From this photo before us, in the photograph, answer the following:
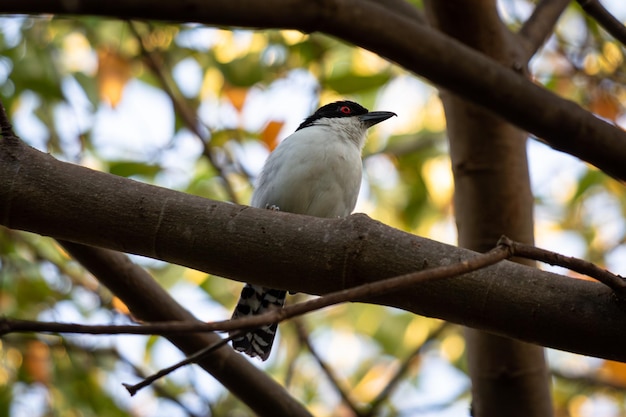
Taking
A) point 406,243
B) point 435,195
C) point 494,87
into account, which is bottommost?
point 406,243

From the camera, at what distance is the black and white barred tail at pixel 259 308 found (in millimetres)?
4414

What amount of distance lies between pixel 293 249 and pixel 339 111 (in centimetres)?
324

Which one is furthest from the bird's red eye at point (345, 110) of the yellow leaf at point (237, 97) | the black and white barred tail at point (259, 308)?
the black and white barred tail at point (259, 308)

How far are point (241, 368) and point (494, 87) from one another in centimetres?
164

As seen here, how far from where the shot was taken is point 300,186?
4621 mm

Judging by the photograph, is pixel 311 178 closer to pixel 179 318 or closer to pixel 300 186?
pixel 300 186

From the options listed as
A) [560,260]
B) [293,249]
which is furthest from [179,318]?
[560,260]

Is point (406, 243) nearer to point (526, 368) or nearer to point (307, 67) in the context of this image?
point (526, 368)

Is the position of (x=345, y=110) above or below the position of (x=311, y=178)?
above

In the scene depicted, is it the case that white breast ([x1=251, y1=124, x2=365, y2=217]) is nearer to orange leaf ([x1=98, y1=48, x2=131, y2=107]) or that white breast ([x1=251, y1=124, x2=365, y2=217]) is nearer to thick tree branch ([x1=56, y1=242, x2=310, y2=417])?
thick tree branch ([x1=56, y1=242, x2=310, y2=417])

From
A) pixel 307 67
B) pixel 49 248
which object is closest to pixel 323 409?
pixel 49 248

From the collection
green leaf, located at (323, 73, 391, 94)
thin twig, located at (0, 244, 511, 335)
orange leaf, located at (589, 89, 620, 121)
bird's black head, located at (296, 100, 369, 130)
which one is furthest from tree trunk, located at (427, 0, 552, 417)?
orange leaf, located at (589, 89, 620, 121)

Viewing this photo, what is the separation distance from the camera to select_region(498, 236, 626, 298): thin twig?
216cm

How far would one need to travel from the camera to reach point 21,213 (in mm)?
2451
